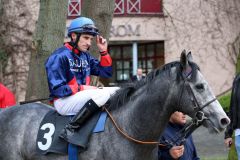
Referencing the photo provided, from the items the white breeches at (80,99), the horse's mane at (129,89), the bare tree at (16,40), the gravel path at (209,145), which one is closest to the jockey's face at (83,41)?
the white breeches at (80,99)

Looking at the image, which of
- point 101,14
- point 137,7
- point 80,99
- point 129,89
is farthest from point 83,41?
point 137,7

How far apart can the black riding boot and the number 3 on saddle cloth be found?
50 mm

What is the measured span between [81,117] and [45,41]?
10.7 ft

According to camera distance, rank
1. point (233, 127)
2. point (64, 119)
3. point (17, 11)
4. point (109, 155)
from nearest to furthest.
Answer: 1. point (109, 155)
2. point (64, 119)
3. point (233, 127)
4. point (17, 11)

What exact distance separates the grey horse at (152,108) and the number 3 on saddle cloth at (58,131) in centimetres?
6

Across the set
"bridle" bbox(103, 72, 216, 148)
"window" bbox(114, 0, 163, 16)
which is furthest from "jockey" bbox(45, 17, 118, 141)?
"window" bbox(114, 0, 163, 16)

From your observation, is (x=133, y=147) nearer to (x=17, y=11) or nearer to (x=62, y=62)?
(x=62, y=62)

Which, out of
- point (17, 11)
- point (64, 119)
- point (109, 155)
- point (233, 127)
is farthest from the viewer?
point (17, 11)

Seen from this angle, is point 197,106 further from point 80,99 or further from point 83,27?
point 83,27

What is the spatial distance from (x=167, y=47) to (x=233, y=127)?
1369cm

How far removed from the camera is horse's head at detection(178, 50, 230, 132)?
526 centimetres

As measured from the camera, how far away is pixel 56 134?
19.5 feet

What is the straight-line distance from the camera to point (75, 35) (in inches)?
247

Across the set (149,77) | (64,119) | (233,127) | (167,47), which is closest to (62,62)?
(64,119)
